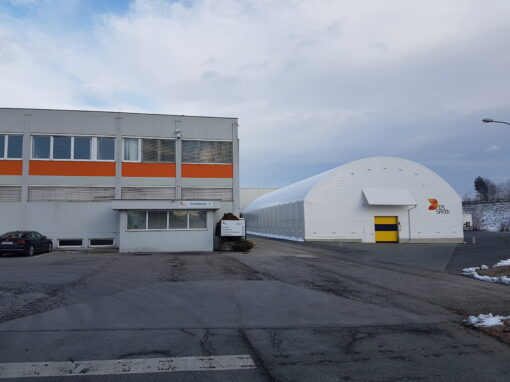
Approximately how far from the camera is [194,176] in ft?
89.0

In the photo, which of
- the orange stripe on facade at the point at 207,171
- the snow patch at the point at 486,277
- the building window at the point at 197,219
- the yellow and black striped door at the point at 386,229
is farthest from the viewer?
the yellow and black striped door at the point at 386,229

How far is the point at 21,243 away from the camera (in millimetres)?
21406

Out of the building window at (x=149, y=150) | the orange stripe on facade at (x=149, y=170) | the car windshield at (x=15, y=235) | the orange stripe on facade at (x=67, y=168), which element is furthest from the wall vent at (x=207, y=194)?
the car windshield at (x=15, y=235)

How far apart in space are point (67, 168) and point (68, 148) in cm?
131

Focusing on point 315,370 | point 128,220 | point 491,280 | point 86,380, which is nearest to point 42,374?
point 86,380

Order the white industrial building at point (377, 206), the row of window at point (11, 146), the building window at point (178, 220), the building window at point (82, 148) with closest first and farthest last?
the building window at point (178, 220), the row of window at point (11, 146), the building window at point (82, 148), the white industrial building at point (377, 206)

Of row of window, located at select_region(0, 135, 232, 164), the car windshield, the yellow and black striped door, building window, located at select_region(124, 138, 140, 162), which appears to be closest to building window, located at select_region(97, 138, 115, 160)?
row of window, located at select_region(0, 135, 232, 164)

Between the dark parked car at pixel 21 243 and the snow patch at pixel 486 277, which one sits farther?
the dark parked car at pixel 21 243

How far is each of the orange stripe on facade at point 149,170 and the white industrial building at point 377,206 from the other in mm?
13417

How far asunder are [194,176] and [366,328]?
20707mm

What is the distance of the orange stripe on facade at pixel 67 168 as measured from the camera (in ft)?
84.8

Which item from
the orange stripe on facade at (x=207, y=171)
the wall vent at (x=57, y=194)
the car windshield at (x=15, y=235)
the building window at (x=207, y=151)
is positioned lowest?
the car windshield at (x=15, y=235)

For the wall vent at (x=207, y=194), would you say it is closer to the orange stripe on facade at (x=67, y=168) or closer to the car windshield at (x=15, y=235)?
the orange stripe on facade at (x=67, y=168)

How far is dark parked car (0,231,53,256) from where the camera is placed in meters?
21.2
